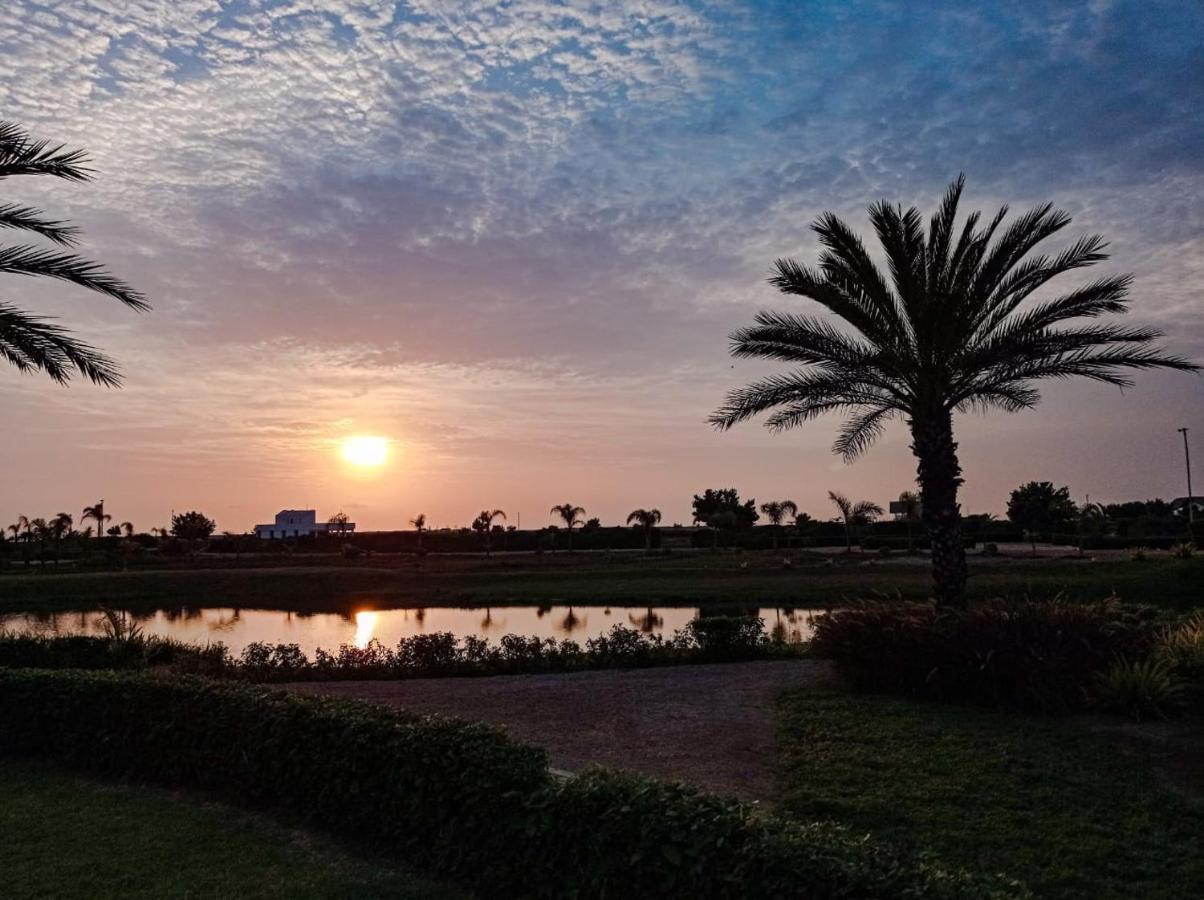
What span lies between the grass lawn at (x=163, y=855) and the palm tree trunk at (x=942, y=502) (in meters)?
10.8

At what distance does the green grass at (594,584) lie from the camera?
103ft

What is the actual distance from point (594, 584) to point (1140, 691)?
1349 inches

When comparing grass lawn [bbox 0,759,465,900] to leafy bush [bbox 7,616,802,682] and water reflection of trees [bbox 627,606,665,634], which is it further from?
water reflection of trees [bbox 627,606,665,634]

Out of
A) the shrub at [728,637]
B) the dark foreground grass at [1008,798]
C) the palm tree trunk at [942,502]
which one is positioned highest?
the palm tree trunk at [942,502]

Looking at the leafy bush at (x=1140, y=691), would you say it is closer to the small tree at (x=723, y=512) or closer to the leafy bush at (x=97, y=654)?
the leafy bush at (x=97, y=654)

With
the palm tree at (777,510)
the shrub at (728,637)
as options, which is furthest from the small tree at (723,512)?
the shrub at (728,637)

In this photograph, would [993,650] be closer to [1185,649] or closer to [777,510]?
[1185,649]

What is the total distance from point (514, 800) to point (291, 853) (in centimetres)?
201

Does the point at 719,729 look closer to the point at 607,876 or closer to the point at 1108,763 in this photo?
the point at 1108,763

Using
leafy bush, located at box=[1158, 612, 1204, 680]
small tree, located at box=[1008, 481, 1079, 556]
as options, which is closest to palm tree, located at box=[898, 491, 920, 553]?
small tree, located at box=[1008, 481, 1079, 556]

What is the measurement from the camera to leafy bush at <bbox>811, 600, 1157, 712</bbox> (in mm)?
11086

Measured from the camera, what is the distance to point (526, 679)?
51.1ft

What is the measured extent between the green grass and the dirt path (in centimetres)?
1659

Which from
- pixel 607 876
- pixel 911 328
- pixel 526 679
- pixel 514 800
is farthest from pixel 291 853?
pixel 911 328
